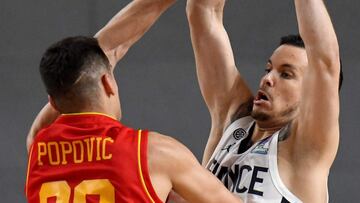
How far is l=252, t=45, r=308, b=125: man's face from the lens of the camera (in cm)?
263

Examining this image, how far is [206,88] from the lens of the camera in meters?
2.91

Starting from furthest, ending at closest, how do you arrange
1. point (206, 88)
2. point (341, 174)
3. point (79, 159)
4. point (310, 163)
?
point (341, 174)
point (206, 88)
point (310, 163)
point (79, 159)

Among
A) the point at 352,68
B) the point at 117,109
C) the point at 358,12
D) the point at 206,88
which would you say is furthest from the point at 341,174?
the point at 117,109

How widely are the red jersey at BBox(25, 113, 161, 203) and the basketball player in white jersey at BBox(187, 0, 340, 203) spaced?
2.06 feet

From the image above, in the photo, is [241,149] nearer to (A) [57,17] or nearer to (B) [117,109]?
(B) [117,109]

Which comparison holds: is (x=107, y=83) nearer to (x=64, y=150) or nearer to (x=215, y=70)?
(x=64, y=150)

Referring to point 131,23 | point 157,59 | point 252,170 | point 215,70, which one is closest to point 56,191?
point 131,23

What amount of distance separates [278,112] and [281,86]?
0.08m

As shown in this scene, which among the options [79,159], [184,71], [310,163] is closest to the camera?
[79,159]

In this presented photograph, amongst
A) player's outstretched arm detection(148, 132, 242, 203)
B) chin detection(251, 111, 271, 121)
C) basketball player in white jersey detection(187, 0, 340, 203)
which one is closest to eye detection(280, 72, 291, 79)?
basketball player in white jersey detection(187, 0, 340, 203)

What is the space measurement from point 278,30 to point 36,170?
8.74ft

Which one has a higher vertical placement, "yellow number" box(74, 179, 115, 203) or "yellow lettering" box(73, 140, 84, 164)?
"yellow lettering" box(73, 140, 84, 164)

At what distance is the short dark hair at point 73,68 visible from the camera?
1.94 metres

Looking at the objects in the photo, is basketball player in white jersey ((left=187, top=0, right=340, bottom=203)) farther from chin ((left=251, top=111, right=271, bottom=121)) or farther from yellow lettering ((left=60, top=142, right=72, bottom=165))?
yellow lettering ((left=60, top=142, right=72, bottom=165))
